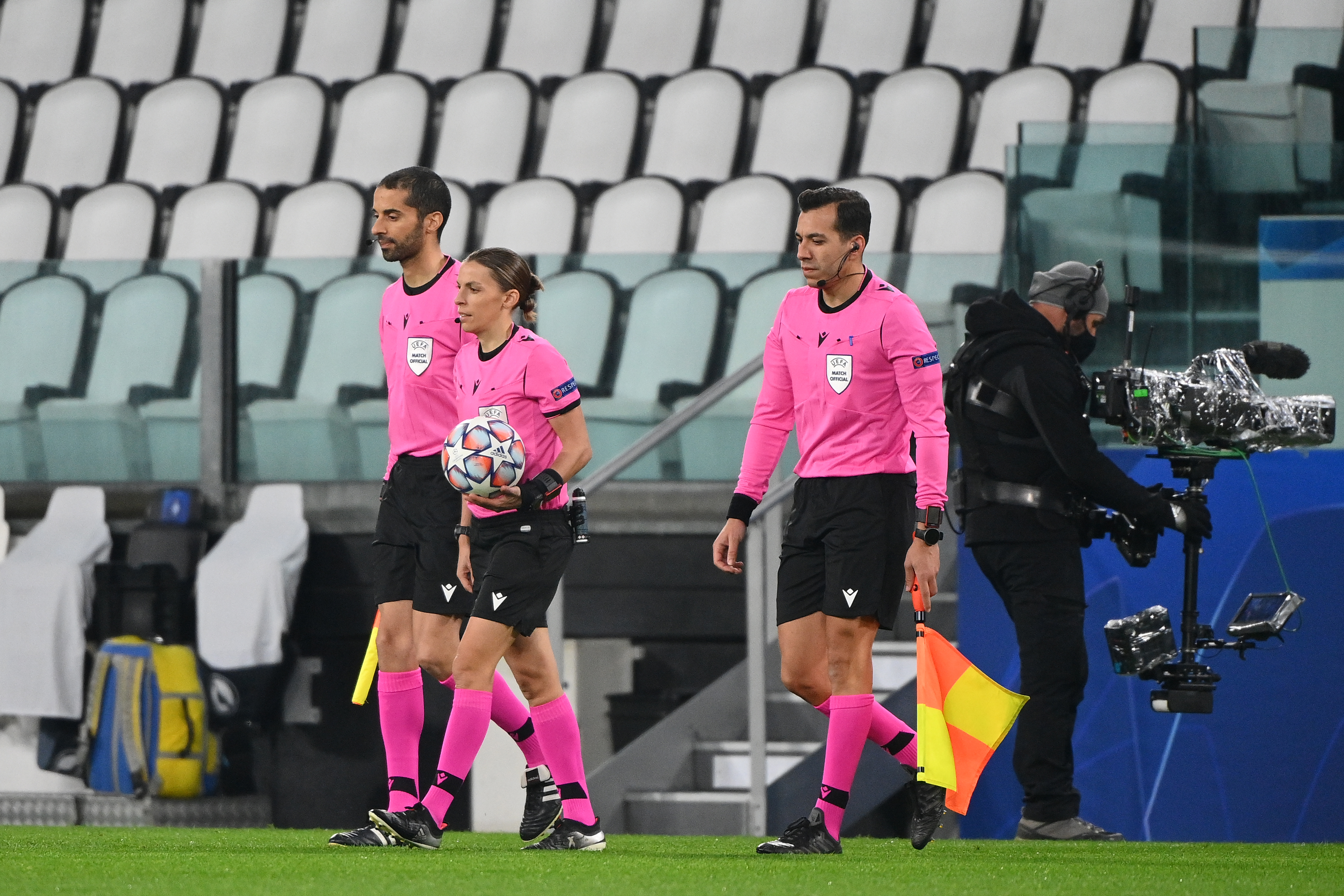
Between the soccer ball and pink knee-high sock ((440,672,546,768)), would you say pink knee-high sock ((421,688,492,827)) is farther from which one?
the soccer ball

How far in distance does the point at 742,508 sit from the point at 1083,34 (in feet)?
24.9

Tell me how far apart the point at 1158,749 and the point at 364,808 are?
328cm

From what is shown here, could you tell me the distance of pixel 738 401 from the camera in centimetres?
817

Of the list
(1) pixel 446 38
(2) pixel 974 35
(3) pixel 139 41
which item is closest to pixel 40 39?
(3) pixel 139 41

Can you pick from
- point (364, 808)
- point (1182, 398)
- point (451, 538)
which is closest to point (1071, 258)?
point (1182, 398)

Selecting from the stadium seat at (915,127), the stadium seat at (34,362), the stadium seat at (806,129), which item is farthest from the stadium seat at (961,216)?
the stadium seat at (34,362)

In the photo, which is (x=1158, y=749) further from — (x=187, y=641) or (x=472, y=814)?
(x=187, y=641)

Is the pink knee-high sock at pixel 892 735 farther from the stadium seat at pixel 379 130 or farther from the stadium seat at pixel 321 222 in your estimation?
the stadium seat at pixel 379 130

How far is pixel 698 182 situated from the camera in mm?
11766

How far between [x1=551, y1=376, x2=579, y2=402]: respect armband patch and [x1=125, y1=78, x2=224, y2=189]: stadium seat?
28.0 feet

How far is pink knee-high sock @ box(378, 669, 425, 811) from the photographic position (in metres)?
5.61

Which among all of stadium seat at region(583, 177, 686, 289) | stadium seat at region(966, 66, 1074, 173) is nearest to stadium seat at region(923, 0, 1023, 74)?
stadium seat at region(966, 66, 1074, 173)

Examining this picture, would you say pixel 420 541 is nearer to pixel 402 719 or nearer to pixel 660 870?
pixel 402 719

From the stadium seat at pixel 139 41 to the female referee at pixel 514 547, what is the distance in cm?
959
